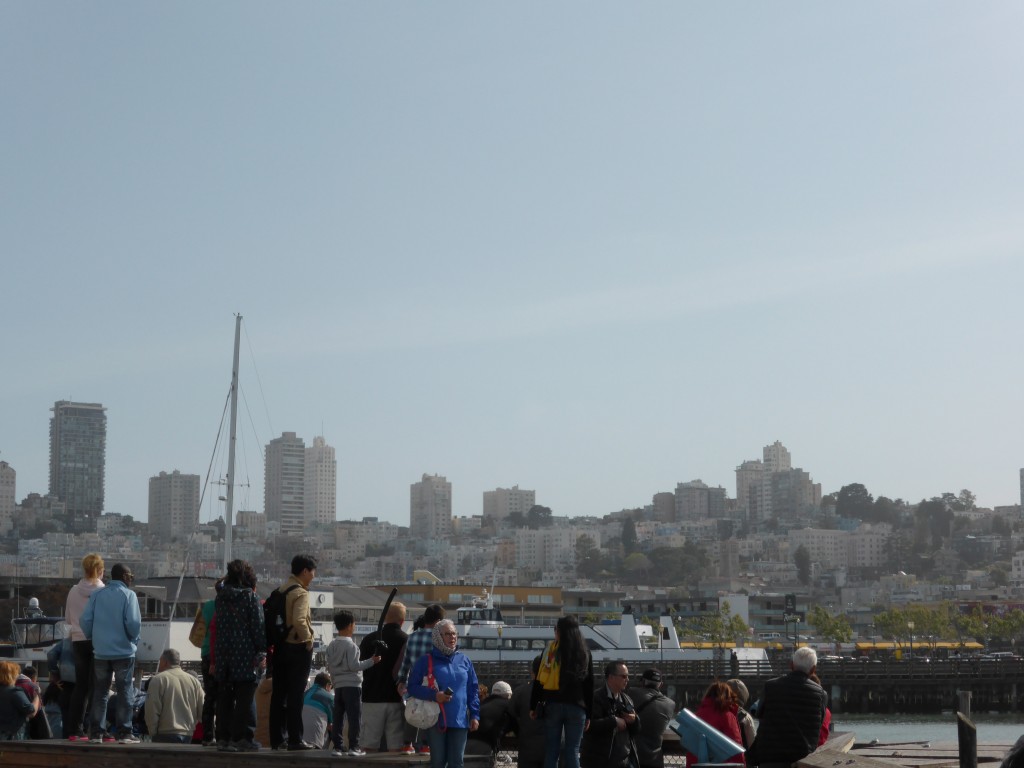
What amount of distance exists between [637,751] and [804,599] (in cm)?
15030

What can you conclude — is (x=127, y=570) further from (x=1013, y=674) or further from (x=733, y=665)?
(x=1013, y=674)

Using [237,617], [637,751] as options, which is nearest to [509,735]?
[637,751]

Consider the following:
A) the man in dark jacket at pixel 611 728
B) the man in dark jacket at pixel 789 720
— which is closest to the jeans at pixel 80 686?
the man in dark jacket at pixel 611 728

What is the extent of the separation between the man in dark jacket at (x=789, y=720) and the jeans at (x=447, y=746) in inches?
78.9

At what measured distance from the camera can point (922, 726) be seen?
139 feet

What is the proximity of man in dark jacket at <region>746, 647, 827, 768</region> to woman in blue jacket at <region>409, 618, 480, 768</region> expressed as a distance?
1977 mm

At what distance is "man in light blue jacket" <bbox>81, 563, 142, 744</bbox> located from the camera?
413 inches

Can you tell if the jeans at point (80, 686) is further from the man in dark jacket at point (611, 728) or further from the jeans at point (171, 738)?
the man in dark jacket at point (611, 728)

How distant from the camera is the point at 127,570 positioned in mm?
10609

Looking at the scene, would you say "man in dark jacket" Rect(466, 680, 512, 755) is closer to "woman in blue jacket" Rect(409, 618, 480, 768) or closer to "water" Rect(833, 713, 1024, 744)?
"woman in blue jacket" Rect(409, 618, 480, 768)

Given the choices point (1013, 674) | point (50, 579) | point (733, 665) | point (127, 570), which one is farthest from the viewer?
point (50, 579)

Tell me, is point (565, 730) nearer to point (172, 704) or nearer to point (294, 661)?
point (294, 661)

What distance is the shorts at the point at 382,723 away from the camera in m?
10.4

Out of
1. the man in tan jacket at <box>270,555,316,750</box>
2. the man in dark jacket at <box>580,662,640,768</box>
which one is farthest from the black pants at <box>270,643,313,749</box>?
the man in dark jacket at <box>580,662,640,768</box>
